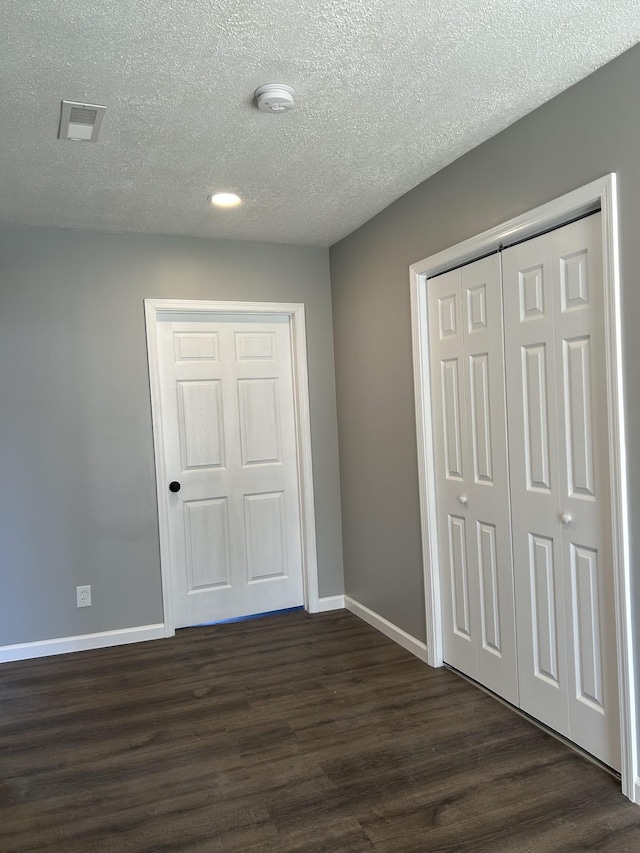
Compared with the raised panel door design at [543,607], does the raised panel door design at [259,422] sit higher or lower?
higher

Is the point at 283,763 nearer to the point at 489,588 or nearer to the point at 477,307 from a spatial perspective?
the point at 489,588

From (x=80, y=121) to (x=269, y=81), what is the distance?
0.75 metres

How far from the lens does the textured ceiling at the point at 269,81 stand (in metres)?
1.79

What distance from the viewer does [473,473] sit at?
→ 299 centimetres

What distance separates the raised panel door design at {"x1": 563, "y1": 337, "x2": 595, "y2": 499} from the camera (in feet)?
7.53

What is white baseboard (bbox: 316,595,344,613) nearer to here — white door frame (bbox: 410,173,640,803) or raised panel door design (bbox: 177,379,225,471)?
raised panel door design (bbox: 177,379,225,471)

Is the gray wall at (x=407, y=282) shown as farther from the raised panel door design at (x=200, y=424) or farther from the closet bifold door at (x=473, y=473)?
the raised panel door design at (x=200, y=424)

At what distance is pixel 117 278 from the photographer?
150 inches

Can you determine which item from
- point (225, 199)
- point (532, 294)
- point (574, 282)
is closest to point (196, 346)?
point (225, 199)

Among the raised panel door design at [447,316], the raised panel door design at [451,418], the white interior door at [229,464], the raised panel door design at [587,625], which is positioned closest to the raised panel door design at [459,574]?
the raised panel door design at [451,418]

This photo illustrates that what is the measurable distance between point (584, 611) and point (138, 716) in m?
A: 2.03

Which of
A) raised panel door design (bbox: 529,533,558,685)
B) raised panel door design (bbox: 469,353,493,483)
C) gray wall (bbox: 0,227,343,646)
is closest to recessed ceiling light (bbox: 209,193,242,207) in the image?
gray wall (bbox: 0,227,343,646)

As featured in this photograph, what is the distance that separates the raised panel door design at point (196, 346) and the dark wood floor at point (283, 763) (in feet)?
6.04

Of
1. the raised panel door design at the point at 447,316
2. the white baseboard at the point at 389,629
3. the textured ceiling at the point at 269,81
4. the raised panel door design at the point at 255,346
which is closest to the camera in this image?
the textured ceiling at the point at 269,81
